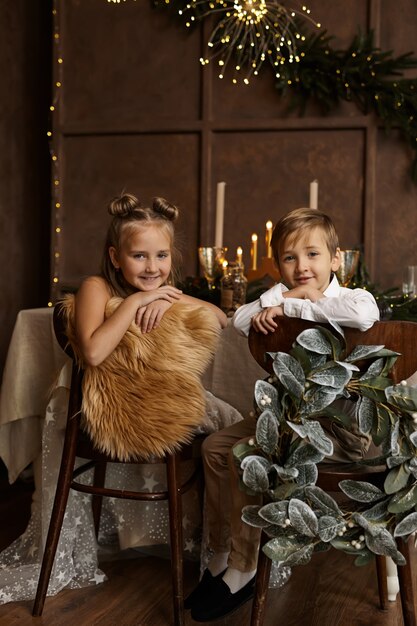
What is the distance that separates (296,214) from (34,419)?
107cm

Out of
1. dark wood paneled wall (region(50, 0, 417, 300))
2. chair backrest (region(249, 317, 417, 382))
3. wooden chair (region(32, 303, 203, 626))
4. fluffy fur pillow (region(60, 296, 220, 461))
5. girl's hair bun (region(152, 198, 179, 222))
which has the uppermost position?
dark wood paneled wall (region(50, 0, 417, 300))

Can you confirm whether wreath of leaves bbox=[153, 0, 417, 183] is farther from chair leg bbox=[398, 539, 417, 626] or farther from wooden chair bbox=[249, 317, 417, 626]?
chair leg bbox=[398, 539, 417, 626]

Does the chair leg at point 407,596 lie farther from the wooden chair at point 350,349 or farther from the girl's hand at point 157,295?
the girl's hand at point 157,295

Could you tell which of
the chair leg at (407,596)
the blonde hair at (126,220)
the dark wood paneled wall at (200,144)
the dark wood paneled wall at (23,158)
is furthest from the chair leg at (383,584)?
the dark wood paneled wall at (23,158)

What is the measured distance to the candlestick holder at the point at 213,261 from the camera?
7.97 ft

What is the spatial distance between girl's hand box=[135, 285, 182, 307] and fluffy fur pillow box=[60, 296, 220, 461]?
5cm

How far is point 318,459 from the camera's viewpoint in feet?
4.88

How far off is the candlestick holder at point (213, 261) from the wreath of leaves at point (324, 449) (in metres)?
0.96

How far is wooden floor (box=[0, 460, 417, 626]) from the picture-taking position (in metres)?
1.82

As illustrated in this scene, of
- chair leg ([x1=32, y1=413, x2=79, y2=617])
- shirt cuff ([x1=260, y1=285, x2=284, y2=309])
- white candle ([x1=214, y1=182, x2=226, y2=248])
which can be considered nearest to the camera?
shirt cuff ([x1=260, y1=285, x2=284, y2=309])

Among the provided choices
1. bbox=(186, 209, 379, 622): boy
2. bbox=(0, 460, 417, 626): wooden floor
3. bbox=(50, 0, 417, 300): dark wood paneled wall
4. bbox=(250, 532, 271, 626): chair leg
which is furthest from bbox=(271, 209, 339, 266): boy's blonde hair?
bbox=(50, 0, 417, 300): dark wood paneled wall

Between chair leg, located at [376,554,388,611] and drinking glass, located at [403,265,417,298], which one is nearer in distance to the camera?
chair leg, located at [376,554,388,611]

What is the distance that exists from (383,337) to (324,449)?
26 centimetres

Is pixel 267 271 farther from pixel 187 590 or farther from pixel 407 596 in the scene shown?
pixel 407 596
